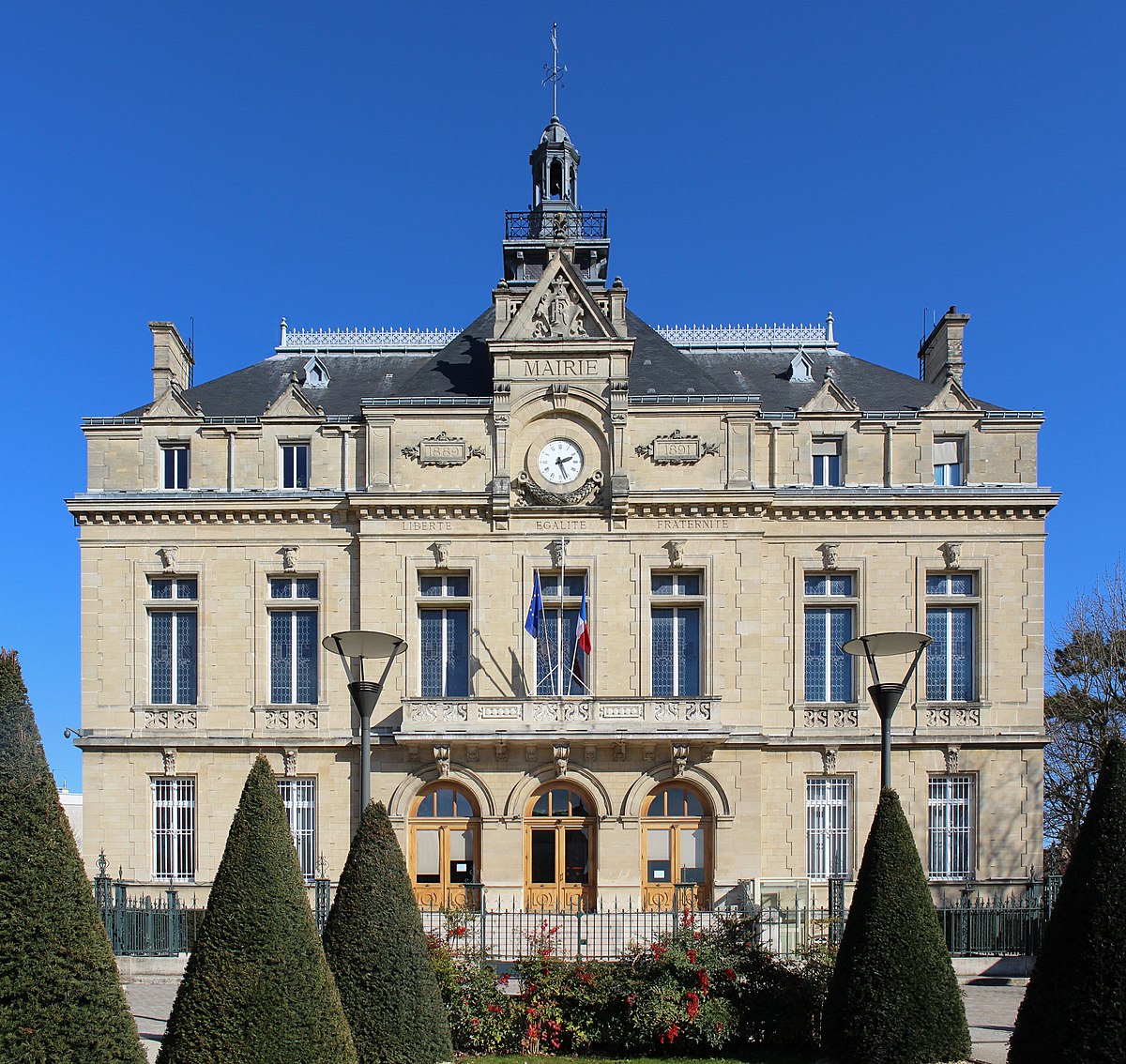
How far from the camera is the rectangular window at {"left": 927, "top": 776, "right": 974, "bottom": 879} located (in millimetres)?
30125

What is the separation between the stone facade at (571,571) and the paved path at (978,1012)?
6.72 meters

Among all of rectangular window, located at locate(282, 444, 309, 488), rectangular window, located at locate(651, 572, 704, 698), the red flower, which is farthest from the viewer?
rectangular window, located at locate(282, 444, 309, 488)

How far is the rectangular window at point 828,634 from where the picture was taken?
30719 millimetres

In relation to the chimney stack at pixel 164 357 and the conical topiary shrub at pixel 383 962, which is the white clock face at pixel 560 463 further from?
the conical topiary shrub at pixel 383 962

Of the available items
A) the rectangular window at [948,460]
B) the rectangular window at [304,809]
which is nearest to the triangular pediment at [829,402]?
the rectangular window at [948,460]

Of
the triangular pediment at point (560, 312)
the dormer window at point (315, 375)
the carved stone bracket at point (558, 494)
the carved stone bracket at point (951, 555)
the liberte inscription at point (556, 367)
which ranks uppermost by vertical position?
Result: the triangular pediment at point (560, 312)

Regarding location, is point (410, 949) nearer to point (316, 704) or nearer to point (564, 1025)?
point (564, 1025)

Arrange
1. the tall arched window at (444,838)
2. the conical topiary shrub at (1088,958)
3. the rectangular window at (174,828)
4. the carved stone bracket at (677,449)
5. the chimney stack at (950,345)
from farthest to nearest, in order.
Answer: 1. the chimney stack at (950,345)
2. the carved stone bracket at (677,449)
3. the rectangular window at (174,828)
4. the tall arched window at (444,838)
5. the conical topiary shrub at (1088,958)

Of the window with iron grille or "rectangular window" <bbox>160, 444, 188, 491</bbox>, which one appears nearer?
the window with iron grille

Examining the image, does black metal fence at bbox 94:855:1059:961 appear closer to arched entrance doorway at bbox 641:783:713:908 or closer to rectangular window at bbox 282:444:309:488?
arched entrance doorway at bbox 641:783:713:908

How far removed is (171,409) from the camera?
31.5m

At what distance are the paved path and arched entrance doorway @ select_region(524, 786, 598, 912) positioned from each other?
8.83 meters

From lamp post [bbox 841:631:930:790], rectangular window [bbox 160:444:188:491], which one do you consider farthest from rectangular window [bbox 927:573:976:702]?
rectangular window [bbox 160:444:188:491]

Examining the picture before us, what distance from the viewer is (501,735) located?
94.3 ft
